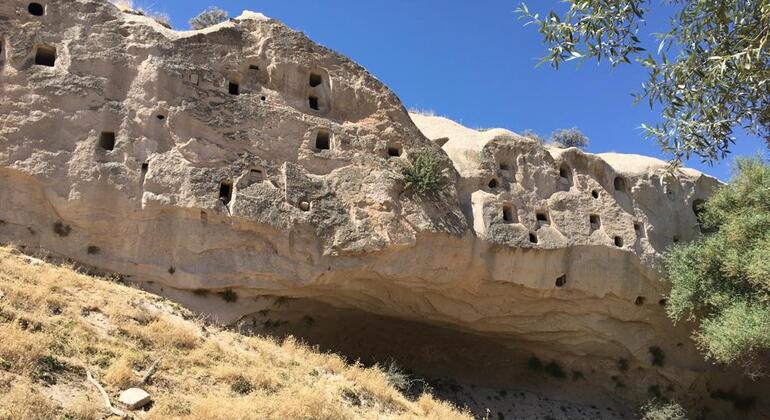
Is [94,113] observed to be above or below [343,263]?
above

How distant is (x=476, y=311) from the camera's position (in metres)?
16.5

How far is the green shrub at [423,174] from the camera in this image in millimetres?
14773

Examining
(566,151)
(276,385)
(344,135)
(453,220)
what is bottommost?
(276,385)

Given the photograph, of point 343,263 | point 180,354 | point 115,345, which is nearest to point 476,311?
point 343,263

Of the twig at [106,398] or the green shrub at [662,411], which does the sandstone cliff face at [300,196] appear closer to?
the green shrub at [662,411]

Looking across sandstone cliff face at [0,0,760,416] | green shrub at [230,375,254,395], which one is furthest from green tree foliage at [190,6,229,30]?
green shrub at [230,375,254,395]

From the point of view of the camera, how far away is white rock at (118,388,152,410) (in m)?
8.02

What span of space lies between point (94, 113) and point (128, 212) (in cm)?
226

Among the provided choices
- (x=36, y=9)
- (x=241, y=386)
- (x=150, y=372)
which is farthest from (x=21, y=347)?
(x=36, y=9)

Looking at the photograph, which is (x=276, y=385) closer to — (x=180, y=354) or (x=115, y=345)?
(x=180, y=354)

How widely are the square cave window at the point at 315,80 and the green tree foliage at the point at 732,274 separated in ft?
36.6

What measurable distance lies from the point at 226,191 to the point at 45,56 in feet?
15.7

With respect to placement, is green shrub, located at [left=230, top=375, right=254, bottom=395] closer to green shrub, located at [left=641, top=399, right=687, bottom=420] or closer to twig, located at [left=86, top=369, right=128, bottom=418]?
twig, located at [left=86, top=369, right=128, bottom=418]

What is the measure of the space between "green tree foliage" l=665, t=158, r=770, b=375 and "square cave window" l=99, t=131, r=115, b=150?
14907mm
